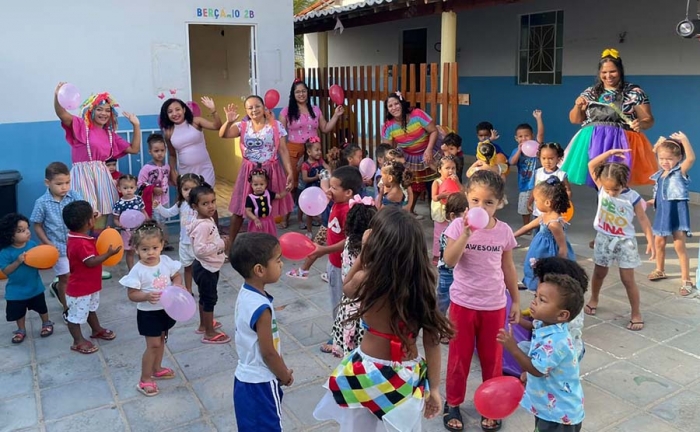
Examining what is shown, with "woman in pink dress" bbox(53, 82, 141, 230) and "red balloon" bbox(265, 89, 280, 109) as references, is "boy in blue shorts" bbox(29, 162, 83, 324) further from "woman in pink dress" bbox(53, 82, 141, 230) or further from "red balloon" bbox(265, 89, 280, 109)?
"red balloon" bbox(265, 89, 280, 109)

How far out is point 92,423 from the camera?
3.18 m

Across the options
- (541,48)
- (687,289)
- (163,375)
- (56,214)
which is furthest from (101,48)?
(541,48)

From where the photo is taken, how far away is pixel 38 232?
4422mm

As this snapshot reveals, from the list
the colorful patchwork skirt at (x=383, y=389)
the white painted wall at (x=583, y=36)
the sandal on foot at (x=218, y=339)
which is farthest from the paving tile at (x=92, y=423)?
the white painted wall at (x=583, y=36)

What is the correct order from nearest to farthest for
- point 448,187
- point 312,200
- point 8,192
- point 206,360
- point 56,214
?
point 206,360 < point 312,200 < point 56,214 < point 448,187 < point 8,192

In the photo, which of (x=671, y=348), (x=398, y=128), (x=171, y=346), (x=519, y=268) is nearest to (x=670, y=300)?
(x=671, y=348)

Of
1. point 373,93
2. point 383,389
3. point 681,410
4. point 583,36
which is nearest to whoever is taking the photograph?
point 383,389

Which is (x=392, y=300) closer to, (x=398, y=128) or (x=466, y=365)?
(x=466, y=365)

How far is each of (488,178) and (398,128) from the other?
3.84 metres

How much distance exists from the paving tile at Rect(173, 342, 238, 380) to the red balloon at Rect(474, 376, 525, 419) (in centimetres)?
186

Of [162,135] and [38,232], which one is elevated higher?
[162,135]

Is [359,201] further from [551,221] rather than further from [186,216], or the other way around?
[186,216]

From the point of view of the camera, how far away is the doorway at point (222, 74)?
9.34 meters

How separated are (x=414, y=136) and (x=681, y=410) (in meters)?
4.09
